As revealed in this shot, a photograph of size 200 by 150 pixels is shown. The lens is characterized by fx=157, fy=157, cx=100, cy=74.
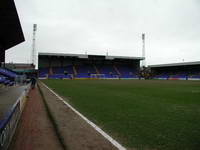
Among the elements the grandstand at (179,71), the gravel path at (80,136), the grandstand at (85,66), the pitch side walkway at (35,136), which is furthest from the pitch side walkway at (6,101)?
the grandstand at (179,71)

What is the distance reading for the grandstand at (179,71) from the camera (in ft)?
199

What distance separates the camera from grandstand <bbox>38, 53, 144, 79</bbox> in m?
60.4

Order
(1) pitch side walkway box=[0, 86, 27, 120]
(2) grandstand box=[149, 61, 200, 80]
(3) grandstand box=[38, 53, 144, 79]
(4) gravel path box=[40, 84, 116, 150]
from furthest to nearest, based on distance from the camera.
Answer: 1. (2) grandstand box=[149, 61, 200, 80]
2. (3) grandstand box=[38, 53, 144, 79]
3. (1) pitch side walkway box=[0, 86, 27, 120]
4. (4) gravel path box=[40, 84, 116, 150]

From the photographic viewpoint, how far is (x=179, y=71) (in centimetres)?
6925

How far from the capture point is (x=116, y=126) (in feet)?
17.1

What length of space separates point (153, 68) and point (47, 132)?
79.2 m

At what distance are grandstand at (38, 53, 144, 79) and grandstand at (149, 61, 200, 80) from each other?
40.5ft

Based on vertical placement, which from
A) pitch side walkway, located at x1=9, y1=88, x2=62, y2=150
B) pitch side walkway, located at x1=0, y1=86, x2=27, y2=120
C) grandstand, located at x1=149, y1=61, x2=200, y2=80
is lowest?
pitch side walkway, located at x1=9, y1=88, x2=62, y2=150

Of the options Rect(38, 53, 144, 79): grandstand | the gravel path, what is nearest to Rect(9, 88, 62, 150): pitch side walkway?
the gravel path

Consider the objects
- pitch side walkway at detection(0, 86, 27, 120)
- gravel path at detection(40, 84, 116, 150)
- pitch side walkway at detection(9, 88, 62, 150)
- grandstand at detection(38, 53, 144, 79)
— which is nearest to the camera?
gravel path at detection(40, 84, 116, 150)

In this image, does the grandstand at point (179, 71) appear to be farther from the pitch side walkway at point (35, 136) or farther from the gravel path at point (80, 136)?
the pitch side walkway at point (35, 136)

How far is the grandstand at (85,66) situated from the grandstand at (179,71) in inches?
487

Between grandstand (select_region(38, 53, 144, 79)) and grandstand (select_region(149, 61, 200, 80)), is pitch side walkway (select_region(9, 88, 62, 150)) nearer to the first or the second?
grandstand (select_region(38, 53, 144, 79))

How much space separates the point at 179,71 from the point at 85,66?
41.5 meters
